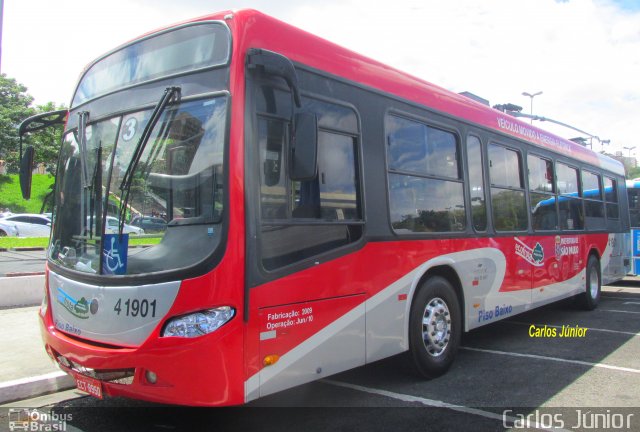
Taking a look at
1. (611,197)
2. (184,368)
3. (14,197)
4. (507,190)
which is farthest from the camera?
(14,197)

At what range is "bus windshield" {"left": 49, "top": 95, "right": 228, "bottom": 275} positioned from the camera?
11.8ft

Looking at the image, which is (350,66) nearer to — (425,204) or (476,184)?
(425,204)

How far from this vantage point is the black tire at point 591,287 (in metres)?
9.73

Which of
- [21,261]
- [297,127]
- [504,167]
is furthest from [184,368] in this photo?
[21,261]

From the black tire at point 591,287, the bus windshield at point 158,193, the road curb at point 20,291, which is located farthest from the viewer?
the black tire at point 591,287

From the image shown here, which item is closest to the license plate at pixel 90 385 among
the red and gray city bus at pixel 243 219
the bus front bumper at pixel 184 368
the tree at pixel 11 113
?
the red and gray city bus at pixel 243 219

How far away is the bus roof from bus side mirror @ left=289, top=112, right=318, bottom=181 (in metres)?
0.68

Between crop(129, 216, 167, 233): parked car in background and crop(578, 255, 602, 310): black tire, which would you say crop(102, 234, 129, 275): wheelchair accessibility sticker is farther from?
crop(578, 255, 602, 310): black tire

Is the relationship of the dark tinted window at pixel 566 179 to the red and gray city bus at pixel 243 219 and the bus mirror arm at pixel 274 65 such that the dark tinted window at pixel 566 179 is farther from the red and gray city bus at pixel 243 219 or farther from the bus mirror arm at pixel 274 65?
the bus mirror arm at pixel 274 65

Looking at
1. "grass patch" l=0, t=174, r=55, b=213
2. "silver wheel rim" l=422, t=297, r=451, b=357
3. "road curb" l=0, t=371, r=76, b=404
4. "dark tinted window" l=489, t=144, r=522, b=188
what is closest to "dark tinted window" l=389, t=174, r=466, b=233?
"silver wheel rim" l=422, t=297, r=451, b=357

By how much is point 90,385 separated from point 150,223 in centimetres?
126

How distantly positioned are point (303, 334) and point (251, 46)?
220 centimetres

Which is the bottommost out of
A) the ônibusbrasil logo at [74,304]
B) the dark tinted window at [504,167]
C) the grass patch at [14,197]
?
the ônibusbrasil logo at [74,304]

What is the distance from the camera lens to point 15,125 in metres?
30.0
